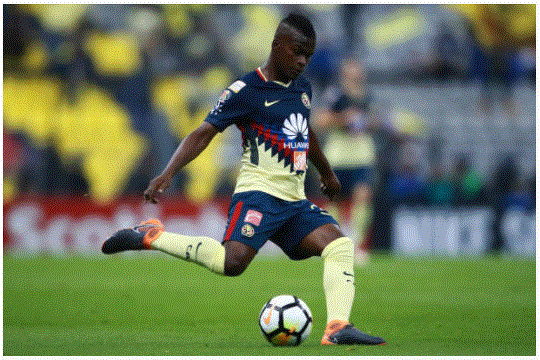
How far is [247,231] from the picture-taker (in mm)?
5070

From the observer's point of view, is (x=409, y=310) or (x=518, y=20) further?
(x=518, y=20)

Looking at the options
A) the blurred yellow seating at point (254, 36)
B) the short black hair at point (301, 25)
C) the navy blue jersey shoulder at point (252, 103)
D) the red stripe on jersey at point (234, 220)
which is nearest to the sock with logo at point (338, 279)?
the red stripe on jersey at point (234, 220)

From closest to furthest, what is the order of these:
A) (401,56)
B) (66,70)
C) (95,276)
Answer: (95,276), (66,70), (401,56)

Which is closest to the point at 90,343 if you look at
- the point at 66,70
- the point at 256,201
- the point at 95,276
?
the point at 256,201

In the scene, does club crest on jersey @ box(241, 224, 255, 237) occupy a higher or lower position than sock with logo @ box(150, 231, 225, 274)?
higher

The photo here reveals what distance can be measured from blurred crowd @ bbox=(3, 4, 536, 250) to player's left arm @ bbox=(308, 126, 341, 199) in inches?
310

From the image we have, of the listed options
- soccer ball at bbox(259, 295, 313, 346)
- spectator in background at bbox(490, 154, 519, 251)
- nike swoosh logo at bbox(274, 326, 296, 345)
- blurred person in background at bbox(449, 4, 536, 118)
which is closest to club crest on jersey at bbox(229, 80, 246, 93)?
soccer ball at bbox(259, 295, 313, 346)

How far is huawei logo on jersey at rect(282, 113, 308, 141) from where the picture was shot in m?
5.18

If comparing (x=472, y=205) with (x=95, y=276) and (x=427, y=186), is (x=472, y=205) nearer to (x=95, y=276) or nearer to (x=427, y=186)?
(x=427, y=186)

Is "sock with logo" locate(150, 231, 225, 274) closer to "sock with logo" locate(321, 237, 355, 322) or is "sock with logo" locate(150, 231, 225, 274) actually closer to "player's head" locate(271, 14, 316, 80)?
"sock with logo" locate(321, 237, 355, 322)

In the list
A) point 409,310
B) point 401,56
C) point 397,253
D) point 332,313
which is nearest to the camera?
point 332,313

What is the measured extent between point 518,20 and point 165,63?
7.57m

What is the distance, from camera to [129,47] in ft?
58.4

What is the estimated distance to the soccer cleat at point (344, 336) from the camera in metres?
4.89
